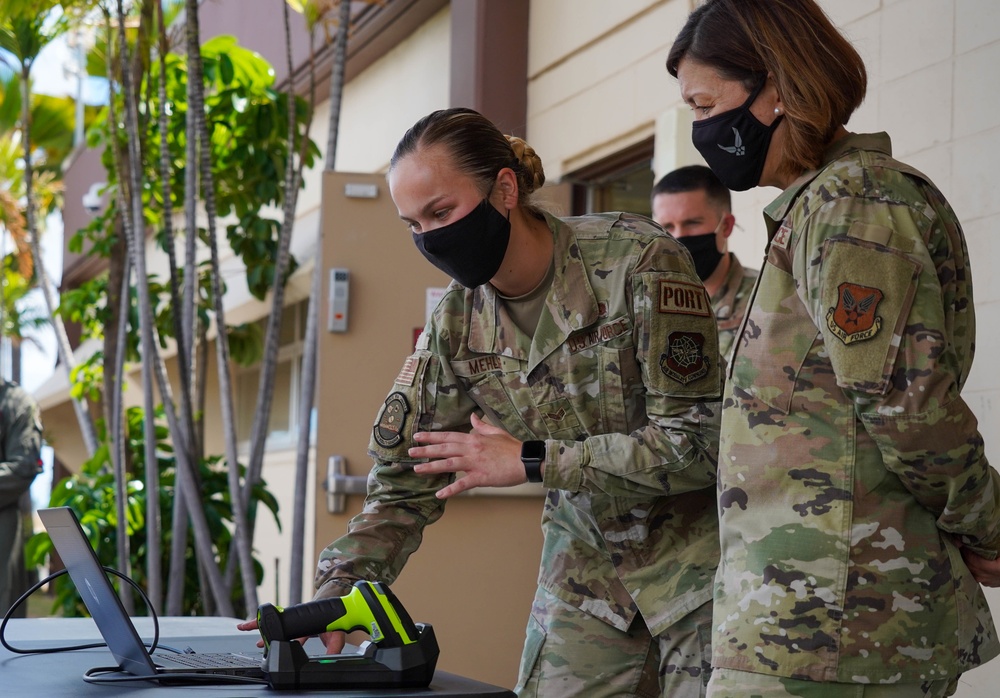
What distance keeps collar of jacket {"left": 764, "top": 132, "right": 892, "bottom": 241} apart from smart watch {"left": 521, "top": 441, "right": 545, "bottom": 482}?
47 cm

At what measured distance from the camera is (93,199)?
7.05 metres

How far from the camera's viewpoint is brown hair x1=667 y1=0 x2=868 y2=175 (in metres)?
1.33

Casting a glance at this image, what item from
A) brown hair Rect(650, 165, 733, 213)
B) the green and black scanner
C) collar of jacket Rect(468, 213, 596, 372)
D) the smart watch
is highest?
brown hair Rect(650, 165, 733, 213)

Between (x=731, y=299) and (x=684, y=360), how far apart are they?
125 cm

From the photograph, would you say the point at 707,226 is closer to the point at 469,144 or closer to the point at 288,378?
the point at 469,144

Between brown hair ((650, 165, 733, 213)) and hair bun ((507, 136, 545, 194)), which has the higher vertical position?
brown hair ((650, 165, 733, 213))

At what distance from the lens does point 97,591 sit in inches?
56.9

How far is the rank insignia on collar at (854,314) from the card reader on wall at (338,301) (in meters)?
2.75

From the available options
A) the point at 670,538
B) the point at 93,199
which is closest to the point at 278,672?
the point at 670,538

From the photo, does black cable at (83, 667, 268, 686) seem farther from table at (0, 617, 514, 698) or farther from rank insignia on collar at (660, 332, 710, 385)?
rank insignia on collar at (660, 332, 710, 385)

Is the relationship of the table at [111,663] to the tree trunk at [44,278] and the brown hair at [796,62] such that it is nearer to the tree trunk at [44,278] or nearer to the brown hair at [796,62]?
the brown hair at [796,62]

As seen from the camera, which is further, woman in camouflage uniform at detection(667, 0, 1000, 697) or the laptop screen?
the laptop screen

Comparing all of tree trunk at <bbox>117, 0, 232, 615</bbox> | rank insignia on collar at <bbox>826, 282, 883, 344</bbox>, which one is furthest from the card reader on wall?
rank insignia on collar at <bbox>826, 282, 883, 344</bbox>

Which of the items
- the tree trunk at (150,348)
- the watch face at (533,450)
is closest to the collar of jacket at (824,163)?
the watch face at (533,450)
